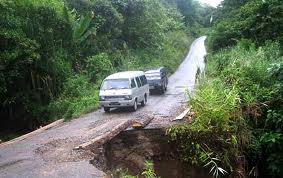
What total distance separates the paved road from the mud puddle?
0.83 m

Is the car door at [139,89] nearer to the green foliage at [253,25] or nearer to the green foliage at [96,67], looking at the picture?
the green foliage at [96,67]

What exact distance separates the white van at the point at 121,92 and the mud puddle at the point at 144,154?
4.18 m

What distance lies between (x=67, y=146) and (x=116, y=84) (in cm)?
634

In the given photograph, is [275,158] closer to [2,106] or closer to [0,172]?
[0,172]

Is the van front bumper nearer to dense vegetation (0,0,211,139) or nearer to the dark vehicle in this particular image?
dense vegetation (0,0,211,139)

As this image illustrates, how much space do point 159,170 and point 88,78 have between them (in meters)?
13.5

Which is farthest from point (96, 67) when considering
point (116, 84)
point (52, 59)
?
point (116, 84)

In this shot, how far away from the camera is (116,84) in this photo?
1977 cm

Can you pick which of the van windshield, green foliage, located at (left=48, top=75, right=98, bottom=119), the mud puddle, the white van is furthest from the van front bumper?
the mud puddle

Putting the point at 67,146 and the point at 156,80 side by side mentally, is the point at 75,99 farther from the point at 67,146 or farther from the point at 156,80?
the point at 67,146

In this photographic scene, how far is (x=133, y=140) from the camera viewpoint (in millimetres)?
14836

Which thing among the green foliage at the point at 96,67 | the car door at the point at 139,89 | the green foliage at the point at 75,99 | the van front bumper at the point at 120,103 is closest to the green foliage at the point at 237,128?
the van front bumper at the point at 120,103

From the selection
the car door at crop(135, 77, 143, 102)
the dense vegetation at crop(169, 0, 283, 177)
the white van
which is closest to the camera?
the dense vegetation at crop(169, 0, 283, 177)

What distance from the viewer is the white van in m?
19.2
